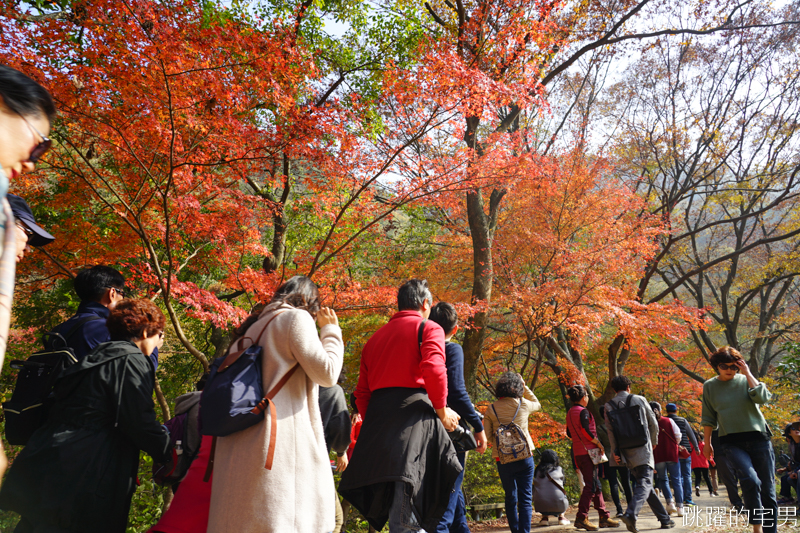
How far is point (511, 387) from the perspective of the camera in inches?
211

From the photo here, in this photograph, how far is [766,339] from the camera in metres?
15.5

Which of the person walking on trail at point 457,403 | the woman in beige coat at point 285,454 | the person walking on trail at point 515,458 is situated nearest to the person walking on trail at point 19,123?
the woman in beige coat at point 285,454

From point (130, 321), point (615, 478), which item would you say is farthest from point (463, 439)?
point (615, 478)

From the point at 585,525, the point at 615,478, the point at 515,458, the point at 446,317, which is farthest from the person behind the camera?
the point at 615,478

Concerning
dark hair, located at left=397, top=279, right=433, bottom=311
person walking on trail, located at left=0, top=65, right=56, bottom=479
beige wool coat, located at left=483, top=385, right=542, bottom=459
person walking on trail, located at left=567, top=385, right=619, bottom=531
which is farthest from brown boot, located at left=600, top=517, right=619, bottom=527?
person walking on trail, located at left=0, top=65, right=56, bottom=479

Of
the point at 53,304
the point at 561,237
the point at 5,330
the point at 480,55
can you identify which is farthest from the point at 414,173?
the point at 53,304

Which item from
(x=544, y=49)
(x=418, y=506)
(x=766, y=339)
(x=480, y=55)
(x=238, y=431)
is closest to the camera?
(x=238, y=431)

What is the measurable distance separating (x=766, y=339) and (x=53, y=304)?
19537 millimetres

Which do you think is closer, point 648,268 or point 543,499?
point 543,499

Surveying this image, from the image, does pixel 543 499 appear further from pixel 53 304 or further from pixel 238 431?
pixel 53 304

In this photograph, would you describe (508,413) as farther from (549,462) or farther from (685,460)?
(685,460)

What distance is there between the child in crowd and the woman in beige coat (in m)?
5.91

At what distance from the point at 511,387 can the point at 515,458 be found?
739mm

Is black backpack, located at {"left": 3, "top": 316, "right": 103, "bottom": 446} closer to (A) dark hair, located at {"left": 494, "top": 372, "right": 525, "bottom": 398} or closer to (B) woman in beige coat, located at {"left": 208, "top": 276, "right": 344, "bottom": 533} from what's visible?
(B) woman in beige coat, located at {"left": 208, "top": 276, "right": 344, "bottom": 533}
